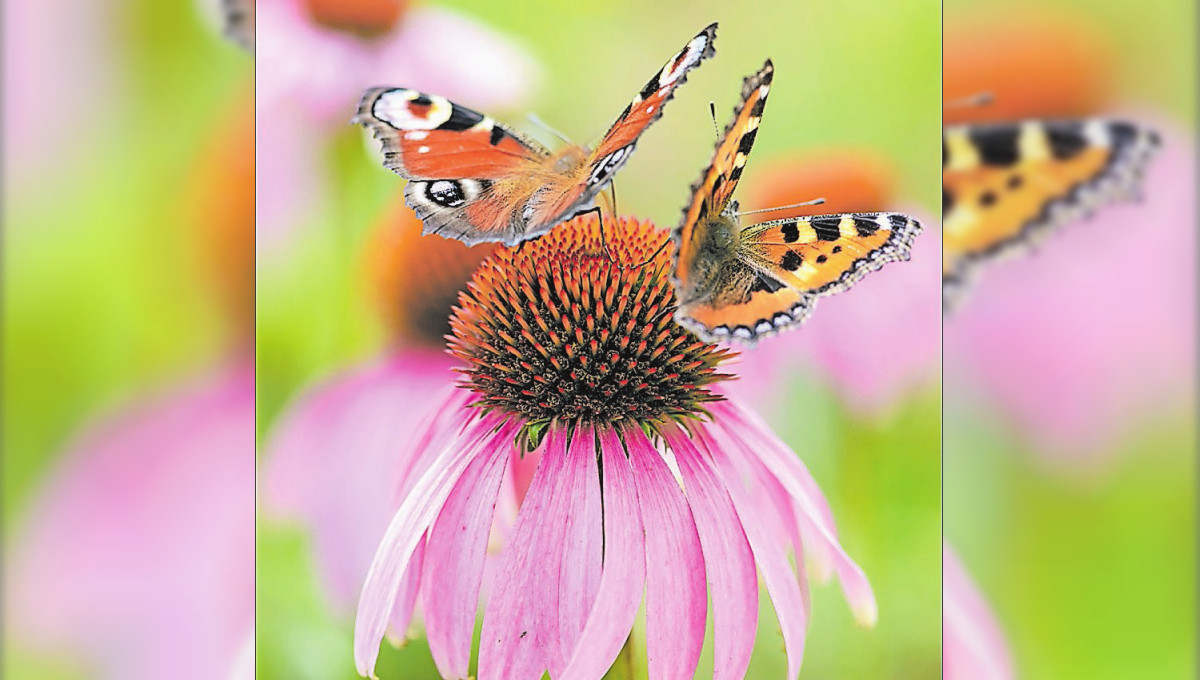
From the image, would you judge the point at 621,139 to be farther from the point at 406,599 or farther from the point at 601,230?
the point at 406,599

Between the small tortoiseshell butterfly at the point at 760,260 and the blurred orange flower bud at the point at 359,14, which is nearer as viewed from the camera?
the small tortoiseshell butterfly at the point at 760,260
